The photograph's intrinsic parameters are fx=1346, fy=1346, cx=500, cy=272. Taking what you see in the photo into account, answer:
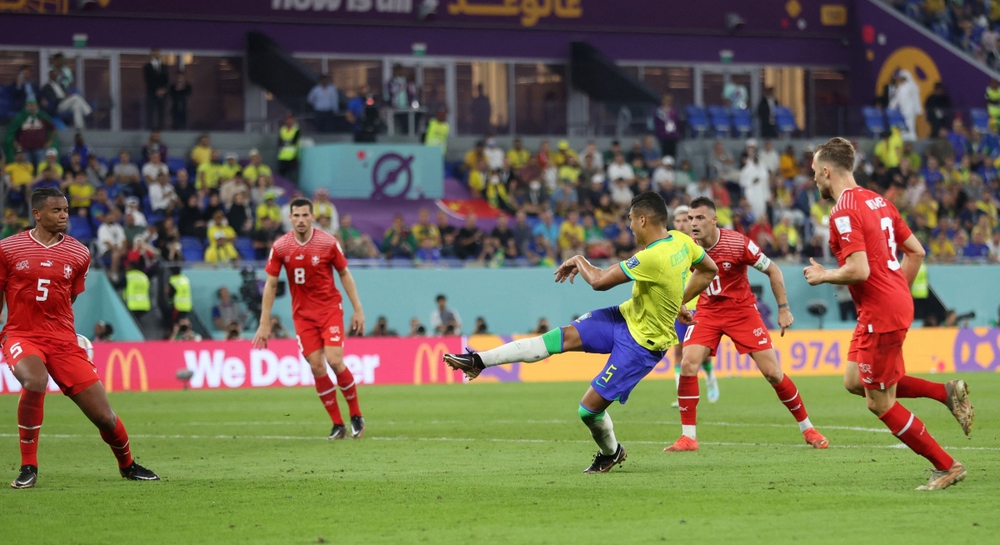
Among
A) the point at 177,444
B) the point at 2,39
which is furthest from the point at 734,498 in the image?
the point at 2,39

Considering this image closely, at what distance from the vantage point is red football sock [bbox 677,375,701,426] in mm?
12273

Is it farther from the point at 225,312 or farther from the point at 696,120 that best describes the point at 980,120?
the point at 225,312

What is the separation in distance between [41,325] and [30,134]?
65.7 feet

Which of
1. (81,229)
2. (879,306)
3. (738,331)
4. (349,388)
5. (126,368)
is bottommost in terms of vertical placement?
(126,368)

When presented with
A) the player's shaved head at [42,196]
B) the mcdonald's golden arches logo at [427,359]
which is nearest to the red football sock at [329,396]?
the player's shaved head at [42,196]

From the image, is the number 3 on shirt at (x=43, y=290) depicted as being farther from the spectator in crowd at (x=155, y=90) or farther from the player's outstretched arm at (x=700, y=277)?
the spectator in crowd at (x=155, y=90)

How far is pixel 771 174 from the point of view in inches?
1374

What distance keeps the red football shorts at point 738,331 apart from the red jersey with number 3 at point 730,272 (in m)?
0.08

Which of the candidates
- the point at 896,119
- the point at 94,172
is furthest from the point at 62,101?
the point at 896,119

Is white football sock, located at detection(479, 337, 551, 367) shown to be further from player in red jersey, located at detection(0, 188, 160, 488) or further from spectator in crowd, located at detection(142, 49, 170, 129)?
spectator in crowd, located at detection(142, 49, 170, 129)

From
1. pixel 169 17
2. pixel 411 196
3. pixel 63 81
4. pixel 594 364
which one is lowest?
pixel 594 364

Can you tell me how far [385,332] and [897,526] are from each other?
19.3 meters

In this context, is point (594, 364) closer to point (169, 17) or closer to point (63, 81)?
point (63, 81)

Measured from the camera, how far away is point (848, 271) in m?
8.48
